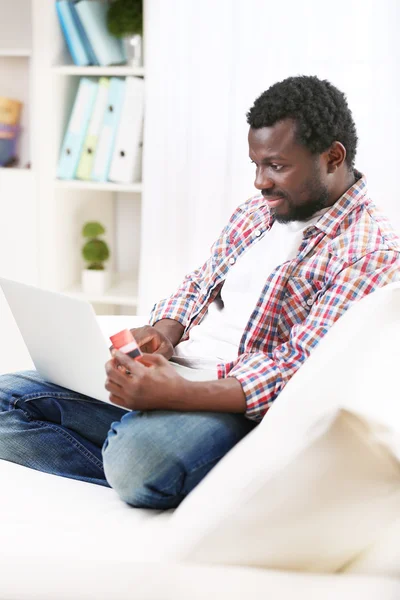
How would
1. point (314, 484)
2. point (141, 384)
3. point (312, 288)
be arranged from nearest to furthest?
1. point (314, 484)
2. point (141, 384)
3. point (312, 288)

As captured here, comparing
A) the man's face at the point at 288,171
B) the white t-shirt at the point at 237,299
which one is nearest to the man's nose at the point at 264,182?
the man's face at the point at 288,171

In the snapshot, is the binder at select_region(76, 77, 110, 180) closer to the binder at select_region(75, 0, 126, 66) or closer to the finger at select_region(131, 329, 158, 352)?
the binder at select_region(75, 0, 126, 66)

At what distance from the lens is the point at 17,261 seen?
2.70 metres

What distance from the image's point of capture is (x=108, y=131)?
2543 mm

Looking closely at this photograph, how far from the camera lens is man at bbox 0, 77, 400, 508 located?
126 centimetres

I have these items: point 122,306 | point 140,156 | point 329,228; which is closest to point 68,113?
point 140,156

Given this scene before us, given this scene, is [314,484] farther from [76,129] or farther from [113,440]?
[76,129]

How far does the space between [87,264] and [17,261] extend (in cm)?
25

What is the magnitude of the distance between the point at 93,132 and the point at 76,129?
55 mm

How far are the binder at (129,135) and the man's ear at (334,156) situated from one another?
111 centimetres

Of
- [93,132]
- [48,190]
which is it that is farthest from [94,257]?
[93,132]

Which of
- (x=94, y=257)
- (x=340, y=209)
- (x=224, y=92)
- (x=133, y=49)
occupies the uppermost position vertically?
(x=133, y=49)

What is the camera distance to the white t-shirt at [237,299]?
1.57 m

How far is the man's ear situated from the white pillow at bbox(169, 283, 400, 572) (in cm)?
63
